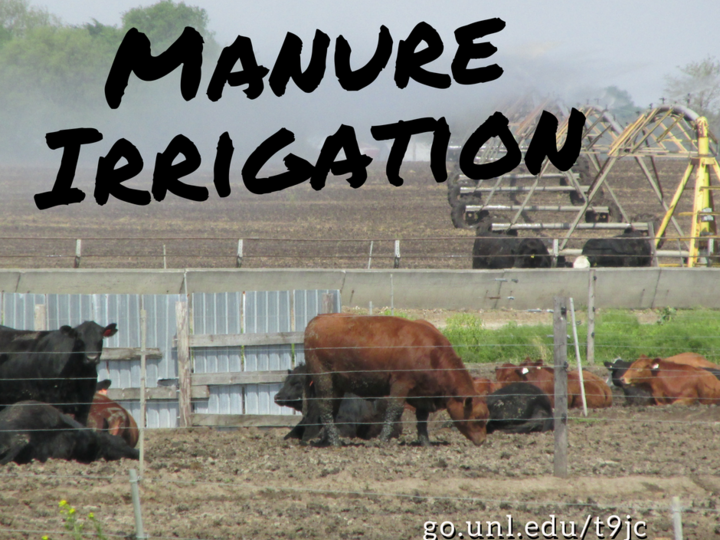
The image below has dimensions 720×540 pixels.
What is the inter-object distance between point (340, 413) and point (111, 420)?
267cm

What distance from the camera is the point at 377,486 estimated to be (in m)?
7.20

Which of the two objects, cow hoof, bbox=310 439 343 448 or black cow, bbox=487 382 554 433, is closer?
cow hoof, bbox=310 439 343 448

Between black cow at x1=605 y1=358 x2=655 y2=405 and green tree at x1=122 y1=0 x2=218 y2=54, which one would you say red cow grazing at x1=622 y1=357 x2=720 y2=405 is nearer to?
black cow at x1=605 y1=358 x2=655 y2=405

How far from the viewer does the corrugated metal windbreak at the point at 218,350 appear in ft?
34.2

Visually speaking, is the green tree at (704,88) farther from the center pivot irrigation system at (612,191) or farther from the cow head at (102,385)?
the cow head at (102,385)

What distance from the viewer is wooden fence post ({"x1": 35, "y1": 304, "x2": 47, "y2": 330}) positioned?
34.4 feet

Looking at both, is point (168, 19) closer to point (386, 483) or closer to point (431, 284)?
point (431, 284)

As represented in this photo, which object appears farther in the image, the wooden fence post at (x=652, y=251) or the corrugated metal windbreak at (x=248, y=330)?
the wooden fence post at (x=652, y=251)

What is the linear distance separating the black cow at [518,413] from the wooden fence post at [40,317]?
5859 millimetres

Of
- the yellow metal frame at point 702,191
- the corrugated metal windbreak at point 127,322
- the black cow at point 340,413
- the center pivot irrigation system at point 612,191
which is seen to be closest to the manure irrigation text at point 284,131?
the corrugated metal windbreak at point 127,322

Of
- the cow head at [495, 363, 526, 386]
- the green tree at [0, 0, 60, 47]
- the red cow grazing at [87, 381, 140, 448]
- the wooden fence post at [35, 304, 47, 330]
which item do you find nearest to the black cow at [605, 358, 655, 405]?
the cow head at [495, 363, 526, 386]

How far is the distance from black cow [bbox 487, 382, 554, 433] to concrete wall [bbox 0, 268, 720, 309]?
7.35m

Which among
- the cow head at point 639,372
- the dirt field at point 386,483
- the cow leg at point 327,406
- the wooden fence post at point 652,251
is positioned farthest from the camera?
the wooden fence post at point 652,251

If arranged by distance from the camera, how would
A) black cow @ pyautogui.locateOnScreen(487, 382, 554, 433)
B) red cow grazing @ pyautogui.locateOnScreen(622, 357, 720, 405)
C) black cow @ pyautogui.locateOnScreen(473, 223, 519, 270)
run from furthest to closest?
black cow @ pyautogui.locateOnScreen(473, 223, 519, 270)
red cow grazing @ pyautogui.locateOnScreen(622, 357, 720, 405)
black cow @ pyautogui.locateOnScreen(487, 382, 554, 433)
